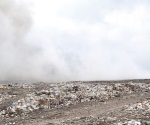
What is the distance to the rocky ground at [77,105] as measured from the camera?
1335cm

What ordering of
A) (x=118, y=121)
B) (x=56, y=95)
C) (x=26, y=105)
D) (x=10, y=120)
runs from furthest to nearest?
(x=56, y=95) < (x=26, y=105) < (x=10, y=120) < (x=118, y=121)

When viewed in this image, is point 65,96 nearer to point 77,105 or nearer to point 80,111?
point 77,105

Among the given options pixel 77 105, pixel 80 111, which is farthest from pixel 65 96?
pixel 80 111

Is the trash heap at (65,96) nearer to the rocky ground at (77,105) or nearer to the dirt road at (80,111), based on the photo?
the rocky ground at (77,105)

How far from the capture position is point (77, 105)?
1714 centimetres

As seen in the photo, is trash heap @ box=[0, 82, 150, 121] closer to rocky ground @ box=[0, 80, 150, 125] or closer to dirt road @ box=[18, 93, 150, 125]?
rocky ground @ box=[0, 80, 150, 125]

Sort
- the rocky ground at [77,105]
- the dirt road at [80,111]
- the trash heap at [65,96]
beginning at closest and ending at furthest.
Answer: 1. the rocky ground at [77,105]
2. the dirt road at [80,111]
3. the trash heap at [65,96]

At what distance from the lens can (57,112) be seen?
15773mm

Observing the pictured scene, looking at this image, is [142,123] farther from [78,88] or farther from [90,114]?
[78,88]

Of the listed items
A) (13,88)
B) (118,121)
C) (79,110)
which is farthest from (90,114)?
(13,88)

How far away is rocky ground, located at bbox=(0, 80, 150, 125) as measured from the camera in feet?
43.8

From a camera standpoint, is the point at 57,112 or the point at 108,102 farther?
the point at 108,102

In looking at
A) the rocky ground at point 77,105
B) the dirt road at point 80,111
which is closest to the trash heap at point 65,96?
the rocky ground at point 77,105

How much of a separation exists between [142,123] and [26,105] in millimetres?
7465
